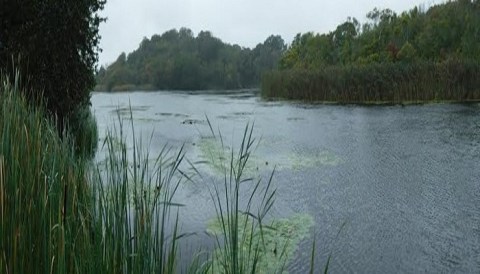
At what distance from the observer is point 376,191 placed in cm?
816

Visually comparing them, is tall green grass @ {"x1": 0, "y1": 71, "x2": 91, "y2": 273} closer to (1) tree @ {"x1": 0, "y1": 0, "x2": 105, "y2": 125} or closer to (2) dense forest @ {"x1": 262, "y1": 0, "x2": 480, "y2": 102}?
(1) tree @ {"x1": 0, "y1": 0, "x2": 105, "y2": 125}

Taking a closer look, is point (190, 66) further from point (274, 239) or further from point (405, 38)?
point (274, 239)

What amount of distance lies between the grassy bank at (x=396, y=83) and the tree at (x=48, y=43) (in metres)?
20.7

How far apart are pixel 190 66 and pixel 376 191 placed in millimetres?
74609

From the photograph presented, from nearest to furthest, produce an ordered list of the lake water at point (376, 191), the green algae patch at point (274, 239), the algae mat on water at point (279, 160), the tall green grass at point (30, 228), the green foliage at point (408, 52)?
the tall green grass at point (30, 228) → the green algae patch at point (274, 239) → the lake water at point (376, 191) → the algae mat on water at point (279, 160) → the green foliage at point (408, 52)

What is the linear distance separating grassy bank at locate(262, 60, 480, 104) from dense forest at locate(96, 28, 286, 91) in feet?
148

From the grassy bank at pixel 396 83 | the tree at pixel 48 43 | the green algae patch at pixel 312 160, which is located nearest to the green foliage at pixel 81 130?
the tree at pixel 48 43

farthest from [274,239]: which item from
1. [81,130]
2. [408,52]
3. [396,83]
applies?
[408,52]

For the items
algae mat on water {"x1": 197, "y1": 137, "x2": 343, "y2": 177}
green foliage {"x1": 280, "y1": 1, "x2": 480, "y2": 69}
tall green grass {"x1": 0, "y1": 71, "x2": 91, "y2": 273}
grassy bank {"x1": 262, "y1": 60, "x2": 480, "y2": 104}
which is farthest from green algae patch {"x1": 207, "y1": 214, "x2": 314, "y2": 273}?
green foliage {"x1": 280, "y1": 1, "x2": 480, "y2": 69}

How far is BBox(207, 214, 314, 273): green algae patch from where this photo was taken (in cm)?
487

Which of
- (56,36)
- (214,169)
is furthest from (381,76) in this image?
(56,36)

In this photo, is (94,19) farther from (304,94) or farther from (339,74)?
(304,94)

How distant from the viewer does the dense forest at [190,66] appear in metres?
80.3

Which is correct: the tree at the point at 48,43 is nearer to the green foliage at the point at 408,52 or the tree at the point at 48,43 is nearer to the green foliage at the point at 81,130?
the green foliage at the point at 81,130
